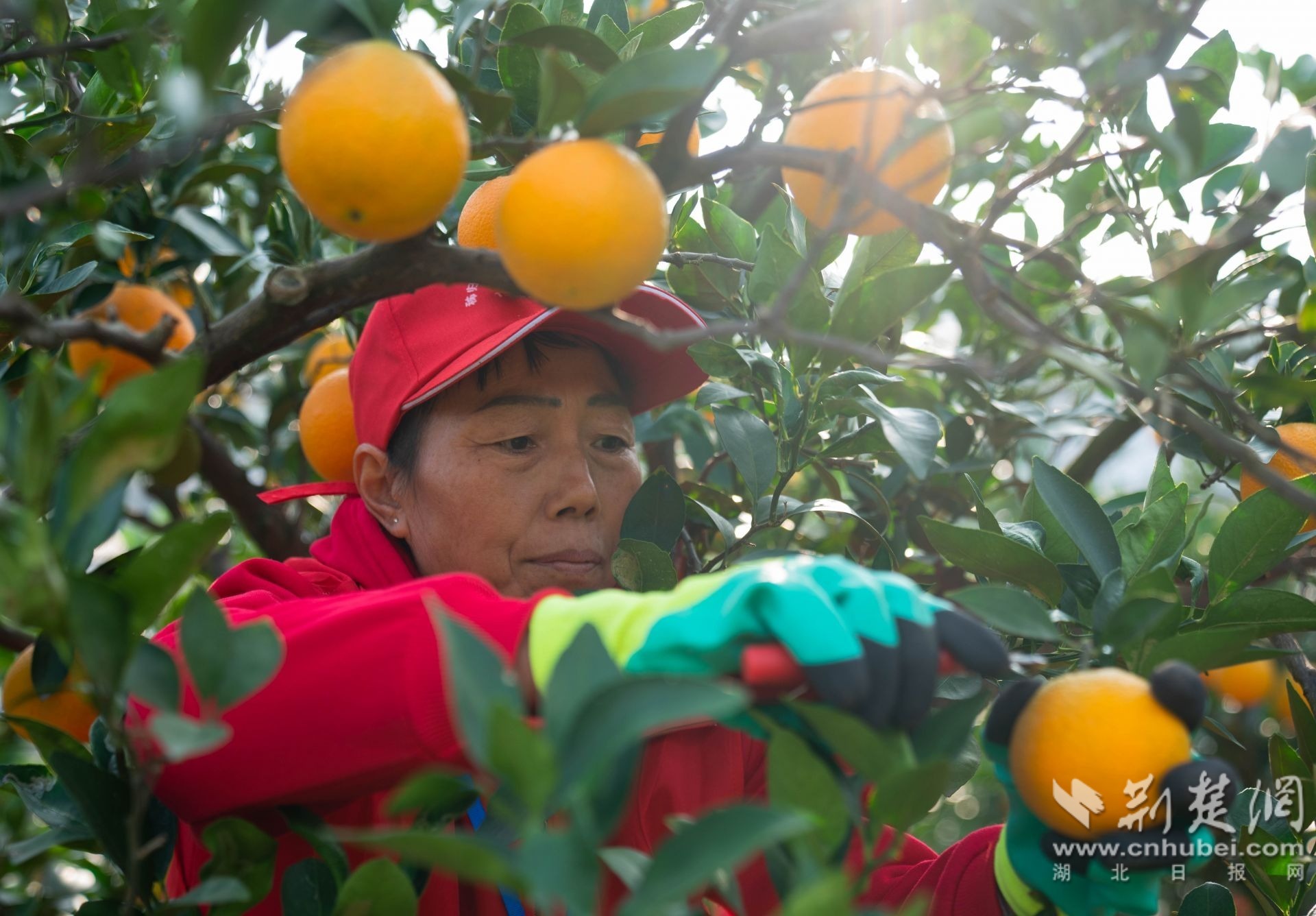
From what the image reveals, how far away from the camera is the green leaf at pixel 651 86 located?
2.50 feet

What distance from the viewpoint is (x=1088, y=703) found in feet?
2.71

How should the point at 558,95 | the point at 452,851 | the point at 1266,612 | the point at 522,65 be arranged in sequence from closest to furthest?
the point at 452,851, the point at 558,95, the point at 1266,612, the point at 522,65

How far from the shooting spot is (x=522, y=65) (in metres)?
1.12

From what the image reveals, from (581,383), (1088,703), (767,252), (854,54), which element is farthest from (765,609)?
(581,383)

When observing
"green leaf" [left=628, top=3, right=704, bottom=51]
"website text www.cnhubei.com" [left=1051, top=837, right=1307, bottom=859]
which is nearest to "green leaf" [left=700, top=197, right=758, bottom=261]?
"green leaf" [left=628, top=3, right=704, bottom=51]

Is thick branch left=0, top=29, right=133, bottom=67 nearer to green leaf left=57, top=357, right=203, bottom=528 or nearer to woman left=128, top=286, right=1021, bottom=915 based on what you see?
green leaf left=57, top=357, right=203, bottom=528

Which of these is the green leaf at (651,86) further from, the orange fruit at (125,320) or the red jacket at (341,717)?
the orange fruit at (125,320)

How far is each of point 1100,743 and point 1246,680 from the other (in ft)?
3.83

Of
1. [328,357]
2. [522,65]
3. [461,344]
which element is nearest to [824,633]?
[522,65]

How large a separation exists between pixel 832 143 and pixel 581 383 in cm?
65

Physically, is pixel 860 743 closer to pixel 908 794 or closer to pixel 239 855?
pixel 908 794

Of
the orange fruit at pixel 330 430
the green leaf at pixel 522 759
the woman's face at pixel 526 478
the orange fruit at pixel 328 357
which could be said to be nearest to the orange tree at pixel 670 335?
the green leaf at pixel 522 759

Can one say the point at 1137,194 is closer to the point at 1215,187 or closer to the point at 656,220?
the point at 1215,187

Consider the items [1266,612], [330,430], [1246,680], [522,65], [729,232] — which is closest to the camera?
[1266,612]
